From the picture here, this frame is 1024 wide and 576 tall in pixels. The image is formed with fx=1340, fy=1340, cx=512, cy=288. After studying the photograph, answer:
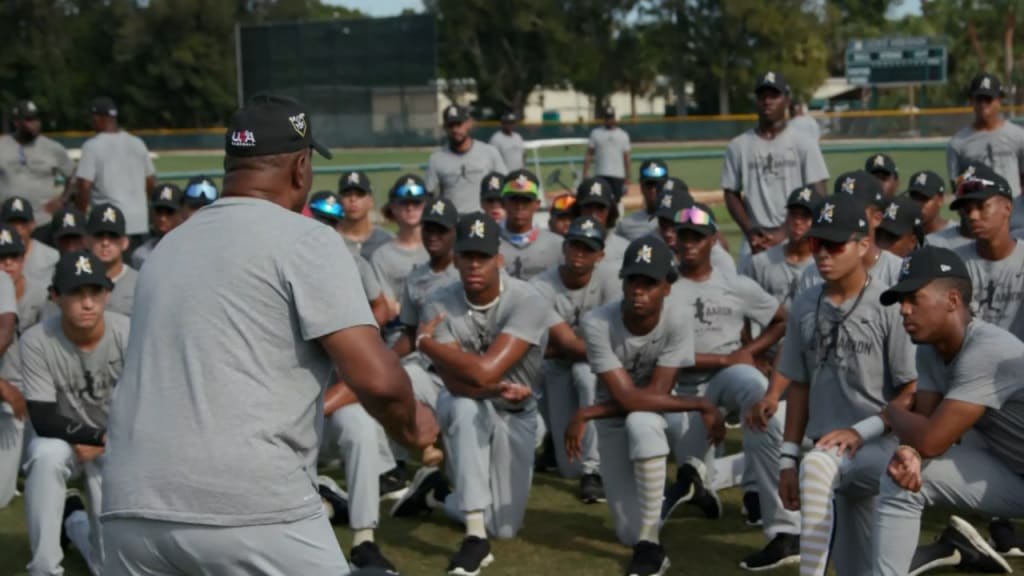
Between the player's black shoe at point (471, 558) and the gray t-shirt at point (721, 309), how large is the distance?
68.3 inches

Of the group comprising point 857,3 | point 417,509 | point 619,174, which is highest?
point 857,3

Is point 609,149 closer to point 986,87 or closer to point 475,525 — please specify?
point 986,87

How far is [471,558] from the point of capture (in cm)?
646

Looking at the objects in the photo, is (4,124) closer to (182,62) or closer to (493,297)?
(182,62)

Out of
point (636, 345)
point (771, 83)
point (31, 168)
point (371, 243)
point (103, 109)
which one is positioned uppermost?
point (103, 109)

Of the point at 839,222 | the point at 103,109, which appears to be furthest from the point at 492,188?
the point at 839,222

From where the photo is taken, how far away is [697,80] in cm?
6650

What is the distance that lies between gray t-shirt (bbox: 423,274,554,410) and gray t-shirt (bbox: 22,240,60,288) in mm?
2919

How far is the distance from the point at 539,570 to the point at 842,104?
63153 mm

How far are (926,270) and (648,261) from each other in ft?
5.70

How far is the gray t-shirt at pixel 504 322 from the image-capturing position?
7.02m

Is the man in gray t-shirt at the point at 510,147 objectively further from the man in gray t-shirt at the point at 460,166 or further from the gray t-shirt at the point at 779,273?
the gray t-shirt at the point at 779,273

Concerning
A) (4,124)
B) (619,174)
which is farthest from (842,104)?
(619,174)

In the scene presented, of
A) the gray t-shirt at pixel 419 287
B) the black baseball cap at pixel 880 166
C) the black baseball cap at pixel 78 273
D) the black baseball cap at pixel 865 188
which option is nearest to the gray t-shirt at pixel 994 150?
the black baseball cap at pixel 880 166
